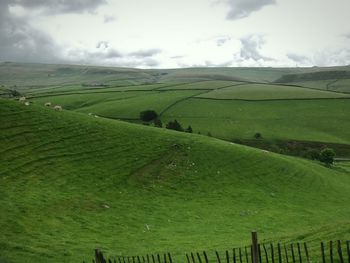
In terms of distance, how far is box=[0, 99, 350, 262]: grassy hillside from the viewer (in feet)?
97.9

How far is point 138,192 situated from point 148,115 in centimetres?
6814

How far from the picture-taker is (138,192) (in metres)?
42.8

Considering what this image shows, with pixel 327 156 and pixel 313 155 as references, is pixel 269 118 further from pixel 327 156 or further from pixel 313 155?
pixel 327 156

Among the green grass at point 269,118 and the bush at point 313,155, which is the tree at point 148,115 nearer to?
the green grass at point 269,118

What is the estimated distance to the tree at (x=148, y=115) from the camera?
360ft

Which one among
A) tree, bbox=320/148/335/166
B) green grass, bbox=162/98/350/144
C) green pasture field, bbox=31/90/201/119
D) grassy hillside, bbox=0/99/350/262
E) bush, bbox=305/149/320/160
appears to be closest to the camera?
grassy hillside, bbox=0/99/350/262

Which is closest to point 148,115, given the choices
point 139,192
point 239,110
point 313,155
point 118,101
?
point 118,101

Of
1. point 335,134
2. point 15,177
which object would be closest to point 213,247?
point 15,177

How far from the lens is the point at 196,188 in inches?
1841

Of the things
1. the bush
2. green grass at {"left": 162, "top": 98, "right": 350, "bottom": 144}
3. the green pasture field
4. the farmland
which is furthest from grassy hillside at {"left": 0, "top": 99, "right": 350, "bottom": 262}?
the green pasture field

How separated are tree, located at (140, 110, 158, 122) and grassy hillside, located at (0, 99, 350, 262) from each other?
1942 inches

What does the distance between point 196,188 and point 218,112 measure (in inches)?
2926

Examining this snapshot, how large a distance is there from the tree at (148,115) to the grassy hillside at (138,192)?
49331 millimetres

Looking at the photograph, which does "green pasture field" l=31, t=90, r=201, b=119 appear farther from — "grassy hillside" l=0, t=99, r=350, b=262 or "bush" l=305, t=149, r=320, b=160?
"grassy hillside" l=0, t=99, r=350, b=262
